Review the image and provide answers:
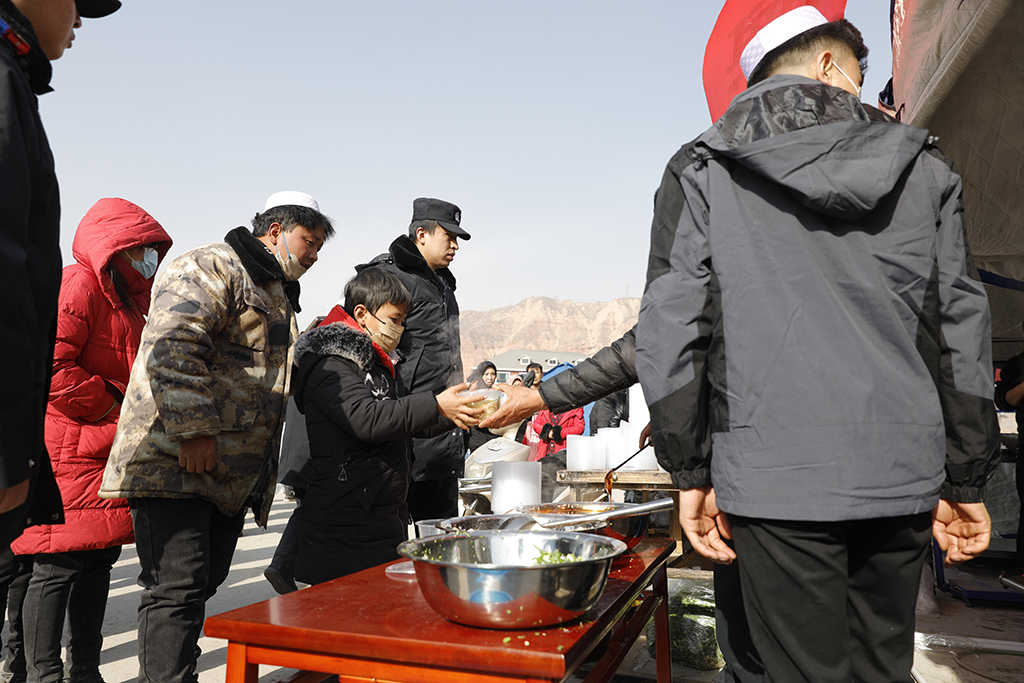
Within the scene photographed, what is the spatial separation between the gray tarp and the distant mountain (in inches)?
3472

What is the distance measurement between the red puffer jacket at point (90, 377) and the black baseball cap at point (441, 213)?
1530 millimetres

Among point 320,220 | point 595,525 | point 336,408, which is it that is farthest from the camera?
point 320,220

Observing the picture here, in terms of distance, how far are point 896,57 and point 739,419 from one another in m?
2.81

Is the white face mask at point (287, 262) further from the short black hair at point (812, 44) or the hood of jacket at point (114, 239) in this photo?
the short black hair at point (812, 44)

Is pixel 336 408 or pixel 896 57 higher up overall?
pixel 896 57

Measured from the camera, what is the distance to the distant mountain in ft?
316

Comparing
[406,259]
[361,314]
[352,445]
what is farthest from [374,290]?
[406,259]

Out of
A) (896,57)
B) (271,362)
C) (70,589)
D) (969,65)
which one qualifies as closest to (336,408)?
(271,362)

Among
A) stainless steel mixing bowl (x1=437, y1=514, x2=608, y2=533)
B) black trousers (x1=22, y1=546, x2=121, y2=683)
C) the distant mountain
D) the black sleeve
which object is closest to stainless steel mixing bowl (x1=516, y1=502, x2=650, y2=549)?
stainless steel mixing bowl (x1=437, y1=514, x2=608, y2=533)

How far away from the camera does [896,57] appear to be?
3.28 m

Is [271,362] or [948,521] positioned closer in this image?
[948,521]

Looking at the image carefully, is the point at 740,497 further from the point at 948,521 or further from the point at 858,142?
the point at 858,142

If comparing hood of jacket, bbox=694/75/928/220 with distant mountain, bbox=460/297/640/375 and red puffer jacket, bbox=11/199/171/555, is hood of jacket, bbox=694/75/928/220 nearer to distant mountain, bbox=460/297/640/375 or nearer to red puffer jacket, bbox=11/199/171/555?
red puffer jacket, bbox=11/199/171/555

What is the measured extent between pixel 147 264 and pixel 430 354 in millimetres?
1472
